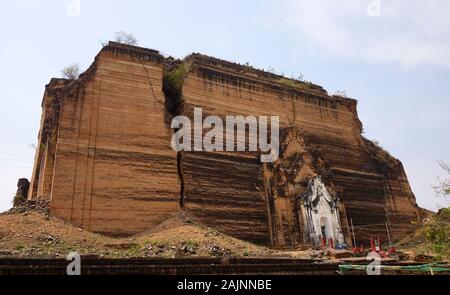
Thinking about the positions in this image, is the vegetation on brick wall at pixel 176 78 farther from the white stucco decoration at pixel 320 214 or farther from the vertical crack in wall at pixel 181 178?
the white stucco decoration at pixel 320 214

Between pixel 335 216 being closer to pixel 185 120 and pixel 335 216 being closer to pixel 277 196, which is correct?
pixel 277 196

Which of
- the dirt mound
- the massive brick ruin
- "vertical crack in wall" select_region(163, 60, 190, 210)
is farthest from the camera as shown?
"vertical crack in wall" select_region(163, 60, 190, 210)

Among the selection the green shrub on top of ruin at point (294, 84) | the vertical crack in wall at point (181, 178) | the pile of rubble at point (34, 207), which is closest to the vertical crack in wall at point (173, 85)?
the vertical crack in wall at point (181, 178)

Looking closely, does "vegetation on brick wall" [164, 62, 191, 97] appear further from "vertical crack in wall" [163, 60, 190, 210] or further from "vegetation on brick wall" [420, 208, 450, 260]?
"vegetation on brick wall" [420, 208, 450, 260]

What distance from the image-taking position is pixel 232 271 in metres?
7.36

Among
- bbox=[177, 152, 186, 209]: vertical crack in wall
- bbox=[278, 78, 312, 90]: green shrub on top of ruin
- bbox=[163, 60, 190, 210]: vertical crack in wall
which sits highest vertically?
bbox=[278, 78, 312, 90]: green shrub on top of ruin

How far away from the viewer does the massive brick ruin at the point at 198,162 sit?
1703 centimetres

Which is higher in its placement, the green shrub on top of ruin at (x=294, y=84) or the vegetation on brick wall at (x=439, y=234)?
the green shrub on top of ruin at (x=294, y=84)

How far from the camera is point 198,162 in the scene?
63.8 feet

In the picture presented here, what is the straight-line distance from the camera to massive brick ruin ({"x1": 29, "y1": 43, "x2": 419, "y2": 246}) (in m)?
17.0

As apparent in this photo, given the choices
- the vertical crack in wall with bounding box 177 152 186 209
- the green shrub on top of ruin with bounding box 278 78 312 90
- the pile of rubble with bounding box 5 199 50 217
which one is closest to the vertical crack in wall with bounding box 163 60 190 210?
the vertical crack in wall with bounding box 177 152 186 209

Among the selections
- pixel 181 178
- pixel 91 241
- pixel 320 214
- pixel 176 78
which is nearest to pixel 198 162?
pixel 181 178
